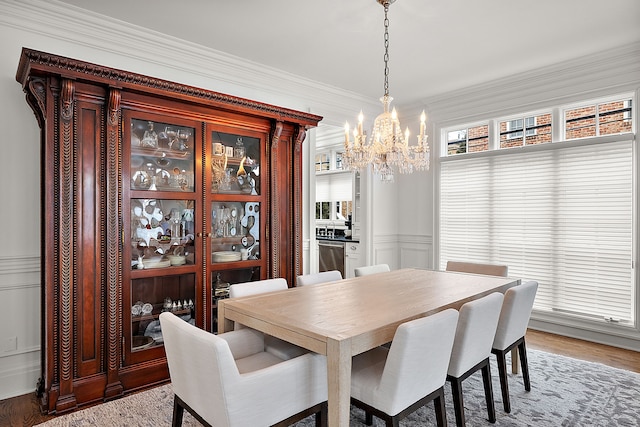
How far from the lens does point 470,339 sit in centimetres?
197

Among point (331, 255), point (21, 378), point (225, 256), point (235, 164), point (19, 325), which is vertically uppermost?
point (235, 164)

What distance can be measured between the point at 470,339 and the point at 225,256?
202 cm

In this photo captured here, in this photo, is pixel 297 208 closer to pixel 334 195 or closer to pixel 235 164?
pixel 235 164

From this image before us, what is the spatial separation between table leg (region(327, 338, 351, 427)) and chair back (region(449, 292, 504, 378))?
2.33 ft

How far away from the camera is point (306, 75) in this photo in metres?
4.14

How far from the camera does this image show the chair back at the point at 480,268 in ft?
10.9

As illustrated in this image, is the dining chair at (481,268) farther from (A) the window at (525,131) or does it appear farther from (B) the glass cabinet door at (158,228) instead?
(B) the glass cabinet door at (158,228)

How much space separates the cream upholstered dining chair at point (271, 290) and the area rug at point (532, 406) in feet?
1.54

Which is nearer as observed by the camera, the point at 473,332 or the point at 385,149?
the point at 473,332

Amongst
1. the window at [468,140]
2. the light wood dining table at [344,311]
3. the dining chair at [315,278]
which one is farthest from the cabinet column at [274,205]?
the window at [468,140]

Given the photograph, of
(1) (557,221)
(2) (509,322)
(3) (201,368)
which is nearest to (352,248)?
(1) (557,221)

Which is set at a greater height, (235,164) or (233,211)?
(235,164)

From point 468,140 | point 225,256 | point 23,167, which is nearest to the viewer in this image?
point 23,167

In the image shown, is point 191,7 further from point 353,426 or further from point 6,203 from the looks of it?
point 353,426
